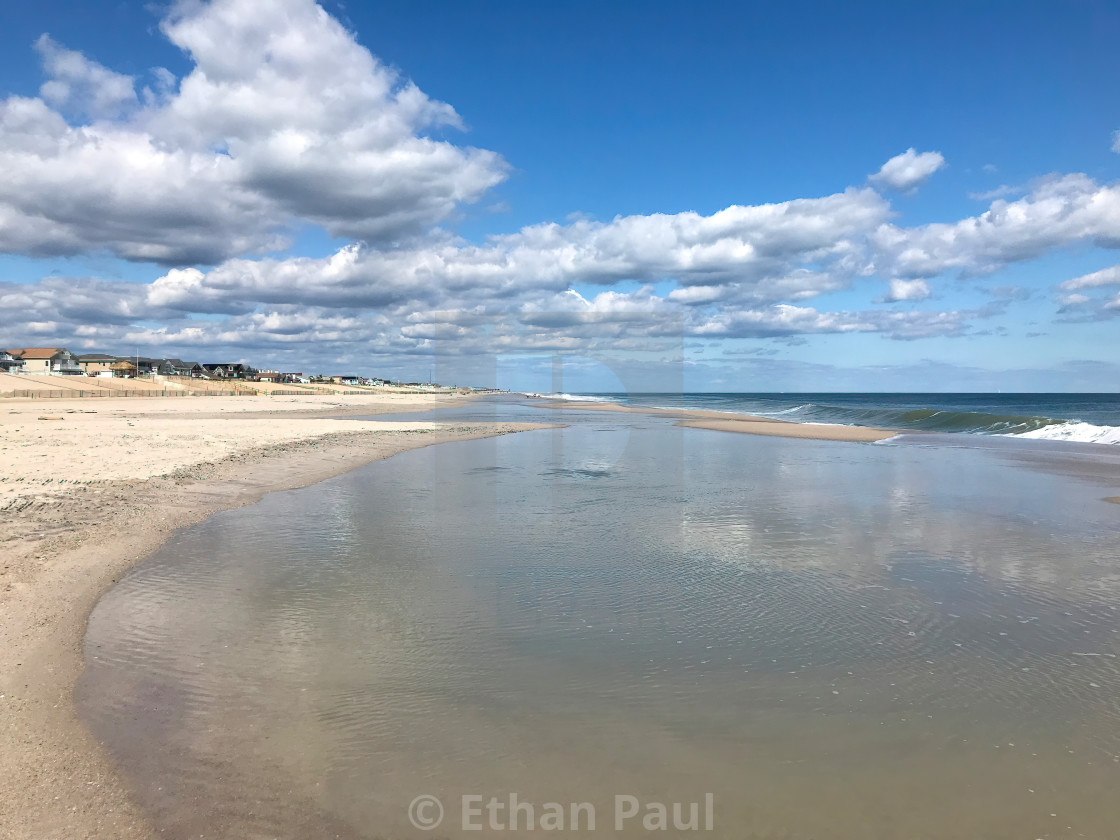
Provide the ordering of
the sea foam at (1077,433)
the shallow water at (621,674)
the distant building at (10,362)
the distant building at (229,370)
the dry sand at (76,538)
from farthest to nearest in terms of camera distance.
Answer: the distant building at (229,370), the distant building at (10,362), the sea foam at (1077,433), the shallow water at (621,674), the dry sand at (76,538)

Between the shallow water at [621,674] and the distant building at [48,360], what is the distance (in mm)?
151439

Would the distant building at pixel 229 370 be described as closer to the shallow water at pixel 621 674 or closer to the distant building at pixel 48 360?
the distant building at pixel 48 360

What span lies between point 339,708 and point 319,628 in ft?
7.11

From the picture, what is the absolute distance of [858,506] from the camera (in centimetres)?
1598

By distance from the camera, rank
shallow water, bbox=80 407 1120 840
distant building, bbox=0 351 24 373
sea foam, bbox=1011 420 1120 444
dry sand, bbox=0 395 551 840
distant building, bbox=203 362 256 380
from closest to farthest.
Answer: dry sand, bbox=0 395 551 840, shallow water, bbox=80 407 1120 840, sea foam, bbox=1011 420 1120 444, distant building, bbox=0 351 24 373, distant building, bbox=203 362 256 380

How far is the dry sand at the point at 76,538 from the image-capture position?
A: 4625 millimetres

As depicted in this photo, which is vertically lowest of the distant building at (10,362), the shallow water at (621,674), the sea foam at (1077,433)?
the shallow water at (621,674)

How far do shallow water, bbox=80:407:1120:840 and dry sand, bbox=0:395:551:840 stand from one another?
278 millimetres

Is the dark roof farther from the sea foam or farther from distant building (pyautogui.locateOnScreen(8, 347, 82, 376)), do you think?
the sea foam

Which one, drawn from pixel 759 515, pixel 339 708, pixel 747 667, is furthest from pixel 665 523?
pixel 339 708

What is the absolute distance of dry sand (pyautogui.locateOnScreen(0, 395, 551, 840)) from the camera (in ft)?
15.2

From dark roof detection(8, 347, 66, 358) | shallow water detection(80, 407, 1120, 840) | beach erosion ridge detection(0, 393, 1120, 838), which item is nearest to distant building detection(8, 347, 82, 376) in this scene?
dark roof detection(8, 347, 66, 358)

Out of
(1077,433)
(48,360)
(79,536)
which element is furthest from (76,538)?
(48,360)

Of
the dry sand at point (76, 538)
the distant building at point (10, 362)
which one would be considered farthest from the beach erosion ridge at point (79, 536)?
the distant building at point (10, 362)
